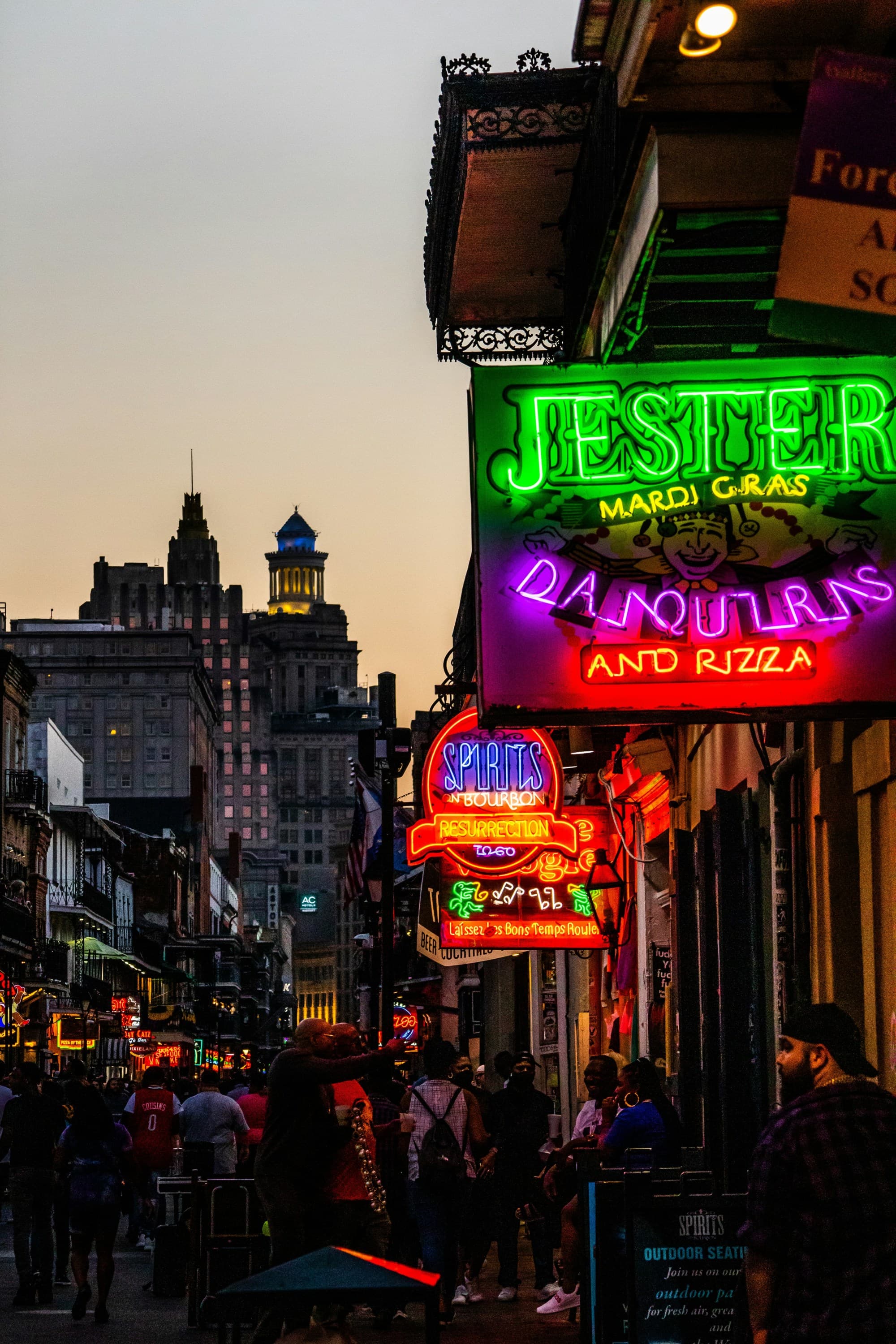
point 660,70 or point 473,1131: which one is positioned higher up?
point 660,70

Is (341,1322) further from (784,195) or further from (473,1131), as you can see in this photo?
(473,1131)

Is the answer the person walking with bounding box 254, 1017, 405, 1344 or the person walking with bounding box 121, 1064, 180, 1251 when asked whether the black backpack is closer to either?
the person walking with bounding box 254, 1017, 405, 1344

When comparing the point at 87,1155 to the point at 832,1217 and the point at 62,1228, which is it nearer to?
the point at 62,1228

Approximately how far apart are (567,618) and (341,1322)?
9.53 feet

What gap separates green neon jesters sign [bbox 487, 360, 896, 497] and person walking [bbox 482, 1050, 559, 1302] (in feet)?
29.0

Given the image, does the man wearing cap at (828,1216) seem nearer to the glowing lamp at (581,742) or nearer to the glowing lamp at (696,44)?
the glowing lamp at (696,44)

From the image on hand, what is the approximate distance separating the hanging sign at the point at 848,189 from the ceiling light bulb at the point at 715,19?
1.30 m

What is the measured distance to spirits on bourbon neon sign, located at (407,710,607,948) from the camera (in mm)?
17219

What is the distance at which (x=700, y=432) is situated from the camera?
8484 mm

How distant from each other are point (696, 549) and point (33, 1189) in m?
9.61

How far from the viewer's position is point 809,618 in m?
8.24

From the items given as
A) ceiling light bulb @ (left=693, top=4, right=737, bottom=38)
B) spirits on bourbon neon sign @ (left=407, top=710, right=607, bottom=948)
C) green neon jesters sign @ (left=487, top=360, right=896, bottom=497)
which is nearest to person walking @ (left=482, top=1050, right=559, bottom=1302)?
spirits on bourbon neon sign @ (left=407, top=710, right=607, bottom=948)

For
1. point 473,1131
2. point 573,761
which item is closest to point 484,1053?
point 573,761

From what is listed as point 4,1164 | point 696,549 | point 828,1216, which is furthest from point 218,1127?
point 828,1216
